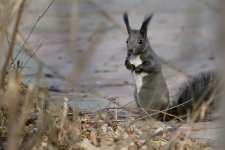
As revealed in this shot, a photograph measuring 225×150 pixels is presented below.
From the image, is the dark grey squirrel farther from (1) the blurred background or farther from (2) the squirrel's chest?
(1) the blurred background

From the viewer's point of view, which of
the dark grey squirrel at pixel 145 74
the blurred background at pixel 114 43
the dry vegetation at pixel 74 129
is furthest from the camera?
the blurred background at pixel 114 43

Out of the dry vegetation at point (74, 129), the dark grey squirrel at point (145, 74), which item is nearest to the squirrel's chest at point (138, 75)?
the dark grey squirrel at point (145, 74)

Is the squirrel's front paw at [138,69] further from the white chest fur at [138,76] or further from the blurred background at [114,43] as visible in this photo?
the blurred background at [114,43]

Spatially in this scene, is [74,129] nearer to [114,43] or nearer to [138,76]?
[138,76]

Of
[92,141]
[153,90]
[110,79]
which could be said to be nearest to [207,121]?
[153,90]

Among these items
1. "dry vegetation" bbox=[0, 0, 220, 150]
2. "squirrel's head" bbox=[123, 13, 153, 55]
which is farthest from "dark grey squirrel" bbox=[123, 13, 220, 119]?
"dry vegetation" bbox=[0, 0, 220, 150]

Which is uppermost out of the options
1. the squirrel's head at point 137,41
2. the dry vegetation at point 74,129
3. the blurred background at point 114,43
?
the blurred background at point 114,43

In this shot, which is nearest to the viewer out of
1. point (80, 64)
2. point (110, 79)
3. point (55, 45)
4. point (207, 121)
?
point (80, 64)

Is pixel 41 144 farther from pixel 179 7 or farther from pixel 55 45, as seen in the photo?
pixel 179 7

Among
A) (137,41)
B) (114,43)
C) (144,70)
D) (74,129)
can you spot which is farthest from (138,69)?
(114,43)

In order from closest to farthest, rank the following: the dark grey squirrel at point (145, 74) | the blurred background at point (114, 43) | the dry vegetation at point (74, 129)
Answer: the dry vegetation at point (74, 129), the dark grey squirrel at point (145, 74), the blurred background at point (114, 43)

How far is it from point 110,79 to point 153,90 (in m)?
2.52

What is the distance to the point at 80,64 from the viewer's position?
2879 mm

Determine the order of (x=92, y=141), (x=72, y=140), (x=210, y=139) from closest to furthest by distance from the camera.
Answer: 1. (x=72, y=140)
2. (x=92, y=141)
3. (x=210, y=139)
